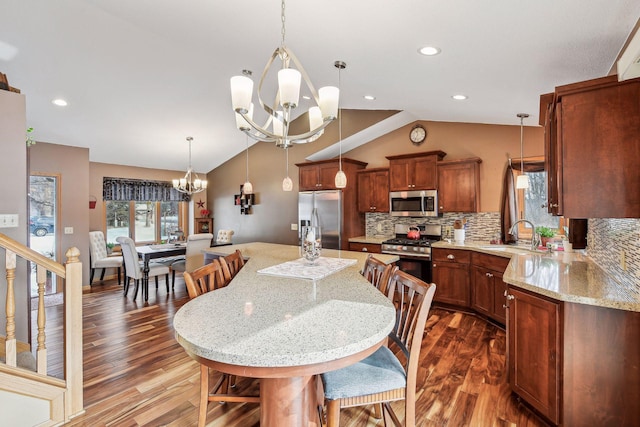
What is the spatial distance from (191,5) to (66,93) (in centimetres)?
273

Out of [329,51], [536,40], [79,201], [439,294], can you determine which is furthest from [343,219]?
[79,201]

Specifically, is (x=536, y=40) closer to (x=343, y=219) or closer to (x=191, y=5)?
(x=191, y=5)

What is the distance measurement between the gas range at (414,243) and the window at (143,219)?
4.59 meters

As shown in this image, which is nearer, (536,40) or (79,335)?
(536,40)

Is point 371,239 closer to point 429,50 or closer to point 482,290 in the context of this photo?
point 482,290

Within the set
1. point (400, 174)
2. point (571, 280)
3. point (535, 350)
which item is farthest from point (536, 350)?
point (400, 174)

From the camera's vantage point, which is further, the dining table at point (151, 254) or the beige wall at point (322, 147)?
the dining table at point (151, 254)

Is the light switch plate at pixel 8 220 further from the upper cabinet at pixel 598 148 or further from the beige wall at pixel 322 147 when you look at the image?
the beige wall at pixel 322 147

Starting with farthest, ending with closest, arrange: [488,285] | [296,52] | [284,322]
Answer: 1. [488,285]
2. [296,52]
3. [284,322]

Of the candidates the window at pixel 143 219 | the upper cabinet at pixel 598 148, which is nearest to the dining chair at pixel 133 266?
the window at pixel 143 219

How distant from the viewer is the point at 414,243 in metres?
4.43

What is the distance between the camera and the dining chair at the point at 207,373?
66.7 inches

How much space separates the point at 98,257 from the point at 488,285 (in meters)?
6.23

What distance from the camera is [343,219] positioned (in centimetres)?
507
